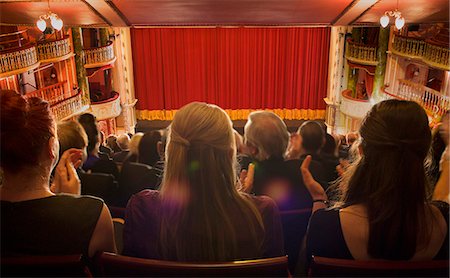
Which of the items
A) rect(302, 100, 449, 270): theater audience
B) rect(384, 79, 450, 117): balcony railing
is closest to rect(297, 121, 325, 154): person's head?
rect(302, 100, 449, 270): theater audience

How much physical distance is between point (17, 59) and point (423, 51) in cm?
1080

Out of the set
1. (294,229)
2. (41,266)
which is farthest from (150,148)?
(41,266)

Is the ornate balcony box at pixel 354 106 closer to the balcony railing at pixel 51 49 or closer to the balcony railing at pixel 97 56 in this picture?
the balcony railing at pixel 97 56

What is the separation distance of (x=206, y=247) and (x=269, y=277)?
1.10 ft

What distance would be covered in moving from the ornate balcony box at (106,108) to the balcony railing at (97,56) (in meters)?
1.25

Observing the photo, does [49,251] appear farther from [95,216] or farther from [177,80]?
[177,80]

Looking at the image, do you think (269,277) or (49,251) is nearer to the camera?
(269,277)

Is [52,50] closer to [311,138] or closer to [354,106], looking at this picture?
[354,106]

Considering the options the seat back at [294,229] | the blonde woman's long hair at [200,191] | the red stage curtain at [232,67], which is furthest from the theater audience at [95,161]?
the red stage curtain at [232,67]

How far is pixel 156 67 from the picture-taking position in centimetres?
1594

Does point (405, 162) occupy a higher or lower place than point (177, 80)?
Answer: higher

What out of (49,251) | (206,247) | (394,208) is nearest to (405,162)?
(394,208)

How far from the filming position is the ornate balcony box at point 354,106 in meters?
14.0

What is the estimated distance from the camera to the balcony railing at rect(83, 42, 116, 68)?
14102 mm
